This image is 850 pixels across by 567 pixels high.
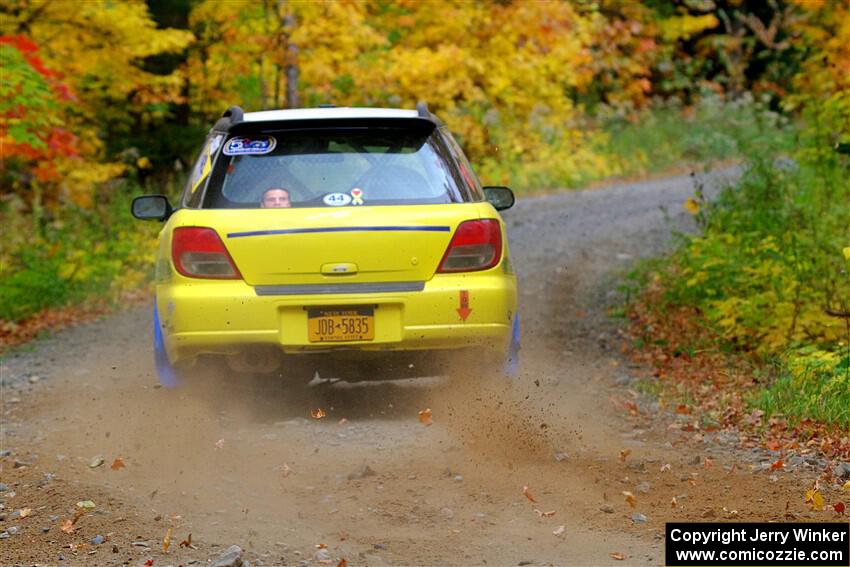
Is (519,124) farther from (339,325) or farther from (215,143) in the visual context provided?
(339,325)

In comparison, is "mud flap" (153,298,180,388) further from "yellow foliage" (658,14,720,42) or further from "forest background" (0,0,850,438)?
"yellow foliage" (658,14,720,42)

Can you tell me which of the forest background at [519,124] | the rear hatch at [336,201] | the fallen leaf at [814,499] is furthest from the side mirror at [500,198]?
the fallen leaf at [814,499]

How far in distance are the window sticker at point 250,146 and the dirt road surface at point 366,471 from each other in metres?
1.41

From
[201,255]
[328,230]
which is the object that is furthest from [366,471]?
[201,255]

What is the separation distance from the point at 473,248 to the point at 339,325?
2.81ft

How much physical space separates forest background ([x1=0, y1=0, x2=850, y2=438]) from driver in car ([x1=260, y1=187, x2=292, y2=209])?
9.50 feet

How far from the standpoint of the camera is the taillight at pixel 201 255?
23.5ft

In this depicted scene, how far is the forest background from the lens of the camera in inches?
389

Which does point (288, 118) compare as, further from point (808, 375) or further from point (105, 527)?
point (808, 375)

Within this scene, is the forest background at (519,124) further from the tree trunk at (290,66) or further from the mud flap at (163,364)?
the mud flap at (163,364)

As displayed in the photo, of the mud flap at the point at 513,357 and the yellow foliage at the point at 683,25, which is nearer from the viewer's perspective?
the mud flap at the point at 513,357

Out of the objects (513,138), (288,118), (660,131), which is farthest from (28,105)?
(660,131)

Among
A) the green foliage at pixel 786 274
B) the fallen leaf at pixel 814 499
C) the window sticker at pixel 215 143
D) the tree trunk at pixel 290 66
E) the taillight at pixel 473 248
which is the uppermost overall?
the window sticker at pixel 215 143

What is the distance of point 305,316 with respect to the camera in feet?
23.4
